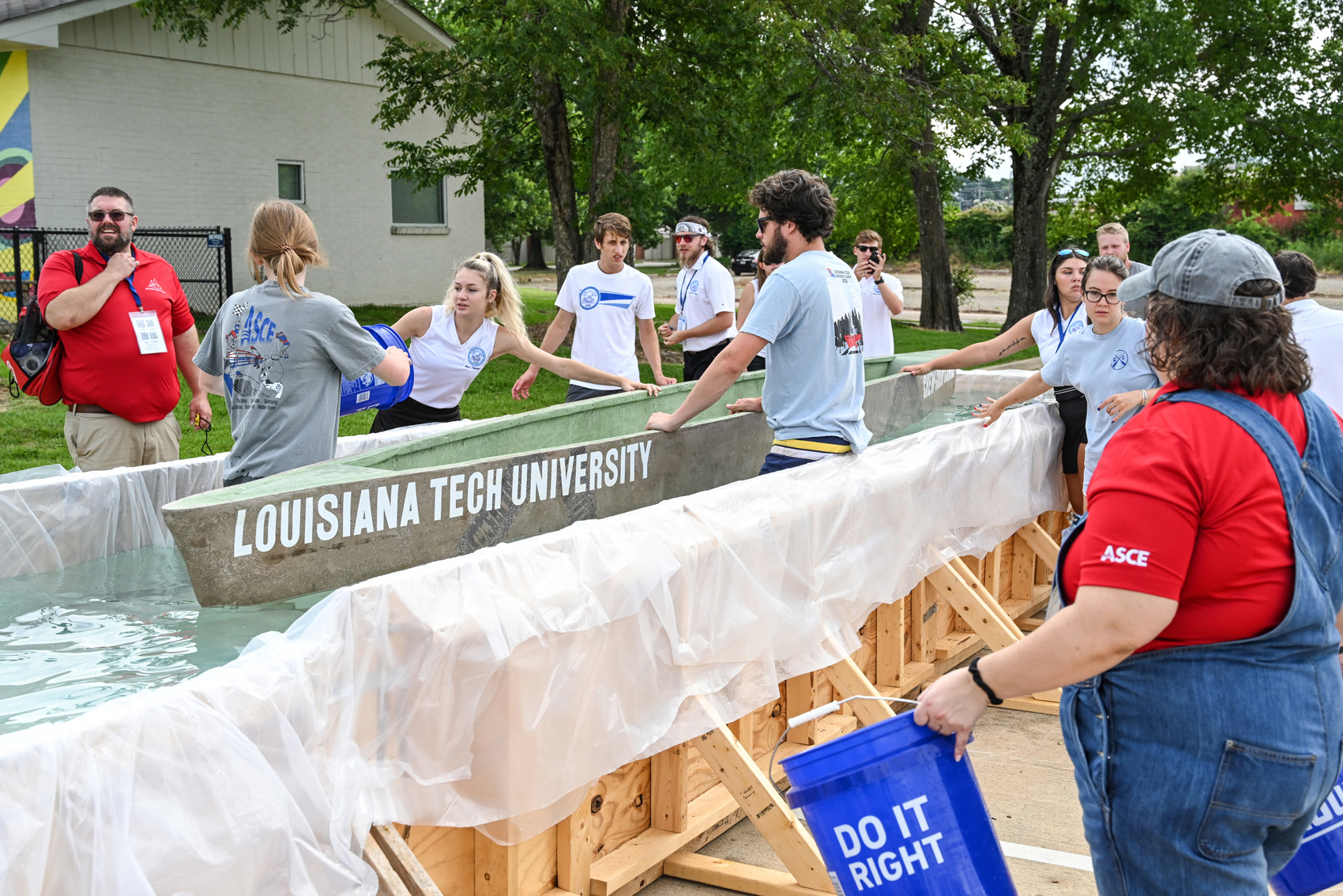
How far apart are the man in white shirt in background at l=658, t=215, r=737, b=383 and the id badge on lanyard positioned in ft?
10.9

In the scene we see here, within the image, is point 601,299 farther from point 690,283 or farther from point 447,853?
point 447,853

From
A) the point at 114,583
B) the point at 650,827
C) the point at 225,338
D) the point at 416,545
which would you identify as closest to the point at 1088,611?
the point at 650,827

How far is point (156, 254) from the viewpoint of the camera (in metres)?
15.8

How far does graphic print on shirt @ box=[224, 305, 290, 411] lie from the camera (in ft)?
12.9

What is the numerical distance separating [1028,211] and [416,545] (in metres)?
19.7

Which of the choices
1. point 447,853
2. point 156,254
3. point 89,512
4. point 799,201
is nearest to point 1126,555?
point 447,853

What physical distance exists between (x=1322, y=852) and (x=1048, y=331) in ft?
13.4

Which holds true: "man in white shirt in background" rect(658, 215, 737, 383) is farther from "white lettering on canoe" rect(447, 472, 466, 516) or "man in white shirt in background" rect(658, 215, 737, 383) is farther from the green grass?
"white lettering on canoe" rect(447, 472, 466, 516)

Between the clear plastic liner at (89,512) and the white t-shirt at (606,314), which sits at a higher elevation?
the white t-shirt at (606,314)

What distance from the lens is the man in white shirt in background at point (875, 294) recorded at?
804 cm

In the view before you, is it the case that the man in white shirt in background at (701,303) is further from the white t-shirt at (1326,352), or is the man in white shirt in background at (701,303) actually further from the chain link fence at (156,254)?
the chain link fence at (156,254)

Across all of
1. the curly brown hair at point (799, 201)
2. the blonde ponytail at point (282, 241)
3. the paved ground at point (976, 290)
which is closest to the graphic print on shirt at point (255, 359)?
the blonde ponytail at point (282, 241)

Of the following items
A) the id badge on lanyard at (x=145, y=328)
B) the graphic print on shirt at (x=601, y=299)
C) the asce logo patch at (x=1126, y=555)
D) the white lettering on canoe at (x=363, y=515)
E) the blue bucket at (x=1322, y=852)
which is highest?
the graphic print on shirt at (x=601, y=299)

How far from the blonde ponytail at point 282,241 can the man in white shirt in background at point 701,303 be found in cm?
393
